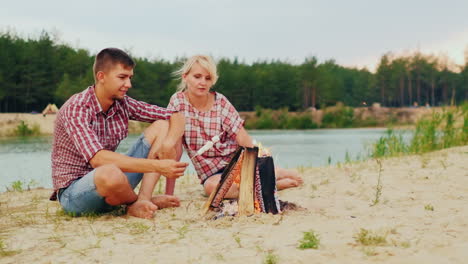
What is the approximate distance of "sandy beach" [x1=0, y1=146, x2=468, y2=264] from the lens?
7.17 ft

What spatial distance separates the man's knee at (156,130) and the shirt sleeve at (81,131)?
22.0 inches

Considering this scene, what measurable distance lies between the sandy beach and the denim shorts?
0.08 metres

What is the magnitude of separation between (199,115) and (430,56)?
5855 centimetres

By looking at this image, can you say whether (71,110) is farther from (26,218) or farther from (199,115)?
(199,115)

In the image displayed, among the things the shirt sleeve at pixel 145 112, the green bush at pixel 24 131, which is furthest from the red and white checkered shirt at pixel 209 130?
the green bush at pixel 24 131

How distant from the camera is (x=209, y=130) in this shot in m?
4.19

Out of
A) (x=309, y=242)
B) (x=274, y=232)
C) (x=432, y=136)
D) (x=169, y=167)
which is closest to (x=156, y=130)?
(x=169, y=167)

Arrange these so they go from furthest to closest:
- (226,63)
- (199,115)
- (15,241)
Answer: (226,63), (199,115), (15,241)

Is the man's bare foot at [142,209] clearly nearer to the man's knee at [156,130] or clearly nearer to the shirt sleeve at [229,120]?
the man's knee at [156,130]

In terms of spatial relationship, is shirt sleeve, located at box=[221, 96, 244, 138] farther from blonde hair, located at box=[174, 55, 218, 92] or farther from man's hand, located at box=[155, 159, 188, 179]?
man's hand, located at box=[155, 159, 188, 179]

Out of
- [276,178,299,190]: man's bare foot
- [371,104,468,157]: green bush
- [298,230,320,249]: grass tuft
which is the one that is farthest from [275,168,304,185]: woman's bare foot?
[371,104,468,157]: green bush

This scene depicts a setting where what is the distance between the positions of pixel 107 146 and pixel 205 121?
1.06 metres

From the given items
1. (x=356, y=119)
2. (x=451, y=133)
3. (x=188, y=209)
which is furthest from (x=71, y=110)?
(x=356, y=119)

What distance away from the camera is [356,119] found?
39906mm
